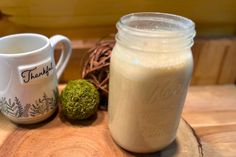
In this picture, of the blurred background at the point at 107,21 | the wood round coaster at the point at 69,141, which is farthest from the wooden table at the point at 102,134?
the blurred background at the point at 107,21

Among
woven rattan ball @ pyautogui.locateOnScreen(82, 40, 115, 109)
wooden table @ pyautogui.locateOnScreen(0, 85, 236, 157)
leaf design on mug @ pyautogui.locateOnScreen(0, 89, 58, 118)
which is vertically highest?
woven rattan ball @ pyautogui.locateOnScreen(82, 40, 115, 109)

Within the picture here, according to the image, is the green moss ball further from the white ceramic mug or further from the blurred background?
the blurred background

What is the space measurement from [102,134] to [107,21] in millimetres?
287

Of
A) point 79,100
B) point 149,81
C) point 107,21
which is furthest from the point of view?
point 107,21

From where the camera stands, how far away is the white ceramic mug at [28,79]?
16.3 inches

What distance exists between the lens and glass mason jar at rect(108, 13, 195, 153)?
36 cm

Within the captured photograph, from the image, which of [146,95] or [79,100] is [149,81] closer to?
[146,95]

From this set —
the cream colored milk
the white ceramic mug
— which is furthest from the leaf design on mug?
the cream colored milk

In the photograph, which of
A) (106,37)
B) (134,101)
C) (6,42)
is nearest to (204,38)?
(106,37)

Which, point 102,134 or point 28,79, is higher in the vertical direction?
point 28,79

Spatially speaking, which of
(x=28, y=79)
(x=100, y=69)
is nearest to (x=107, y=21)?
(x=100, y=69)

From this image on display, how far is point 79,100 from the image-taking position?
1.54ft

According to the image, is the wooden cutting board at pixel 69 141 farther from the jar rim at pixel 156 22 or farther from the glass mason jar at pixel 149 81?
the jar rim at pixel 156 22

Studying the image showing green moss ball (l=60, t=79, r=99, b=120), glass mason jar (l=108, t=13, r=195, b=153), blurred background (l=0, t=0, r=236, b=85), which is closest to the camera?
glass mason jar (l=108, t=13, r=195, b=153)
